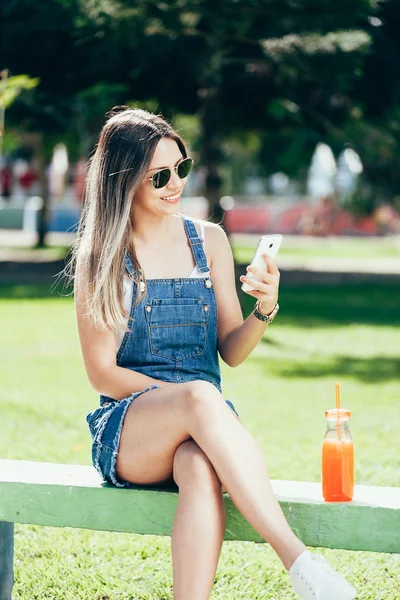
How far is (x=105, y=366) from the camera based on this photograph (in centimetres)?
339

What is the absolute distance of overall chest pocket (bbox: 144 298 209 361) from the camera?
11.4 ft

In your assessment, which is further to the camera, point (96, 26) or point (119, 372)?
point (96, 26)

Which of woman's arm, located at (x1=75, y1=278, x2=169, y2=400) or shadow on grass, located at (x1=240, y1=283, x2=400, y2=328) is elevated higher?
woman's arm, located at (x1=75, y1=278, x2=169, y2=400)

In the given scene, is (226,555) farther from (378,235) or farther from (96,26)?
(378,235)

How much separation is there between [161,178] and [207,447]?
3.10ft

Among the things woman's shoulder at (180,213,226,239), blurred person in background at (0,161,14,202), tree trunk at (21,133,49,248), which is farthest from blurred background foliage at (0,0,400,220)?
blurred person in background at (0,161,14,202)

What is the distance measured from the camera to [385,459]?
5.70 metres

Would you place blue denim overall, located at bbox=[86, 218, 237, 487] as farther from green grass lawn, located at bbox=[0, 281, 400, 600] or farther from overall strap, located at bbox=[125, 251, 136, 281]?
green grass lawn, located at bbox=[0, 281, 400, 600]

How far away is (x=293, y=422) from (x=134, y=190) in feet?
A: 11.8

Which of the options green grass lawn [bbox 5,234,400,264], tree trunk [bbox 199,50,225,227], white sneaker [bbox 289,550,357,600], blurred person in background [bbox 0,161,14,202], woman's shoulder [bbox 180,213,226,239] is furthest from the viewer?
blurred person in background [bbox 0,161,14,202]

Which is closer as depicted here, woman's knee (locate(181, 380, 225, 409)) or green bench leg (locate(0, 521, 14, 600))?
woman's knee (locate(181, 380, 225, 409))

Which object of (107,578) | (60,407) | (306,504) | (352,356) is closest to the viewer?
(306,504)

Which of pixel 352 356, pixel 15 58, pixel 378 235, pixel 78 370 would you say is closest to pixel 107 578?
pixel 78 370

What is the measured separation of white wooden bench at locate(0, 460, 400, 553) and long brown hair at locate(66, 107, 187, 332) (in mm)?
517
